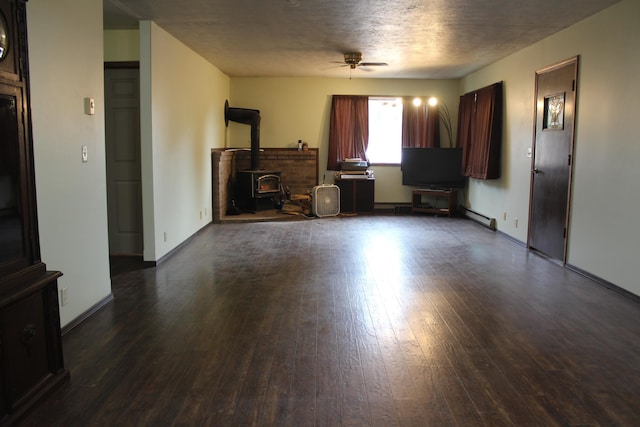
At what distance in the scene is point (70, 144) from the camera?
3.21 metres

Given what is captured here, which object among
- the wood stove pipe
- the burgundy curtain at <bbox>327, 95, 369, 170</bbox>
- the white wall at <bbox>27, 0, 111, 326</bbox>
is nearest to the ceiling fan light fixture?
the burgundy curtain at <bbox>327, 95, 369, 170</bbox>

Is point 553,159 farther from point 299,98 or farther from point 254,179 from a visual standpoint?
point 299,98

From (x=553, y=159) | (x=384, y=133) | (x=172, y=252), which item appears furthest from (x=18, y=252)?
(x=384, y=133)

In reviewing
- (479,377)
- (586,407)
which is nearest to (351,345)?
(479,377)

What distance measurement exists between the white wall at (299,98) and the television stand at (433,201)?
1.46 meters

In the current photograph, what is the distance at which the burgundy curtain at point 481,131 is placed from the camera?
7102 mm

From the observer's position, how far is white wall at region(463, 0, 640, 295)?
4.02 metres

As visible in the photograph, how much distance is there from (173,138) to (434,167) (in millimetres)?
4879

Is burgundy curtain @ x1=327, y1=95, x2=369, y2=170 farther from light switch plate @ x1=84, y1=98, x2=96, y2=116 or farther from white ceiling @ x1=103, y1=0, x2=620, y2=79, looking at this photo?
light switch plate @ x1=84, y1=98, x2=96, y2=116

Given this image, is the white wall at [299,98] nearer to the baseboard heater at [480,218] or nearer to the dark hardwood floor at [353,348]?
the baseboard heater at [480,218]

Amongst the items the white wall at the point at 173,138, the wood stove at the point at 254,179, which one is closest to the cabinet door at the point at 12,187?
the white wall at the point at 173,138

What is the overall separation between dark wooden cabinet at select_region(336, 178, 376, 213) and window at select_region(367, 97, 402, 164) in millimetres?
717

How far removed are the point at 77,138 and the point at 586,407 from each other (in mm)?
3309

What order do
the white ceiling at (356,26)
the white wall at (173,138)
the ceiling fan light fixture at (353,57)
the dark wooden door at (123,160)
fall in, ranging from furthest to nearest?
1. the ceiling fan light fixture at (353,57)
2. the dark wooden door at (123,160)
3. the white wall at (173,138)
4. the white ceiling at (356,26)
